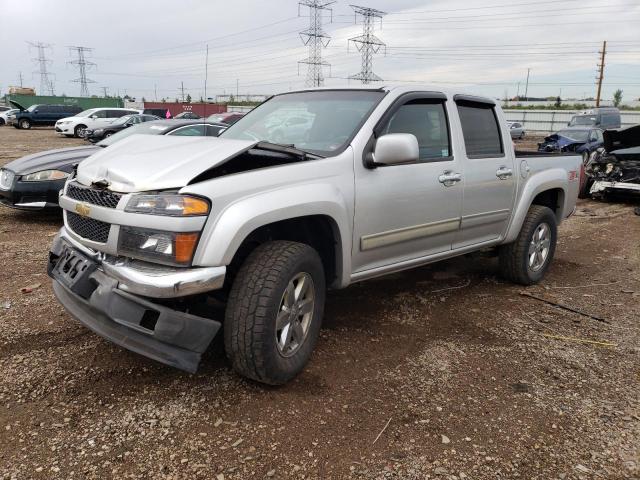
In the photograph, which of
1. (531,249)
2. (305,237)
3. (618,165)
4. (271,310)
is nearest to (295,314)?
(271,310)

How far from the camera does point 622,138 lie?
427 inches

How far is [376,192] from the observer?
3406 millimetres

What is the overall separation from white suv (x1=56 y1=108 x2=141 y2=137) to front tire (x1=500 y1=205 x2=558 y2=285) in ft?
87.2

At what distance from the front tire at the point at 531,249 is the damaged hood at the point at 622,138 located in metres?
6.78

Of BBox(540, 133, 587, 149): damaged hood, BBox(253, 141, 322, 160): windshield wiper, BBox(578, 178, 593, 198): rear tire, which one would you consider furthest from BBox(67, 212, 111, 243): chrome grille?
BBox(540, 133, 587, 149): damaged hood

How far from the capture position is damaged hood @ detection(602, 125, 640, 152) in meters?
10.5

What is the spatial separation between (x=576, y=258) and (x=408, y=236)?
12.5 feet

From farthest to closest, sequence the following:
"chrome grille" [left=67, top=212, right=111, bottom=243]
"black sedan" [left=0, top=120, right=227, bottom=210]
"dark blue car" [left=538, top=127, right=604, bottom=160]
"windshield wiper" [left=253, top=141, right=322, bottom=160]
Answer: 1. "dark blue car" [left=538, top=127, right=604, bottom=160]
2. "black sedan" [left=0, top=120, right=227, bottom=210]
3. "windshield wiper" [left=253, top=141, right=322, bottom=160]
4. "chrome grille" [left=67, top=212, right=111, bottom=243]

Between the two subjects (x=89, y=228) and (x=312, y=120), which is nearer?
(x=89, y=228)

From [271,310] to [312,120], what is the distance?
5.40 feet

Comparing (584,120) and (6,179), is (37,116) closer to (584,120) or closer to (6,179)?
(6,179)

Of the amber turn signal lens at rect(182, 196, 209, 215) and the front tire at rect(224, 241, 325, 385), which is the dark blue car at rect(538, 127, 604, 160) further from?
the amber turn signal lens at rect(182, 196, 209, 215)

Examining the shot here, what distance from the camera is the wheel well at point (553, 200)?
5423 mm

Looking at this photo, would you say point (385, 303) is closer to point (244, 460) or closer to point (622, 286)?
point (244, 460)
